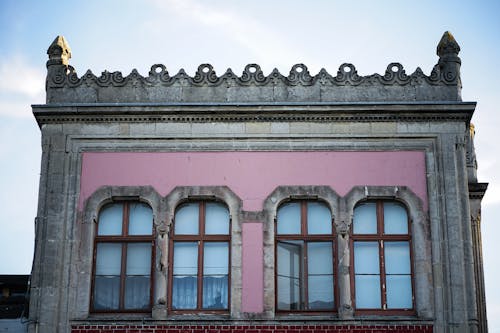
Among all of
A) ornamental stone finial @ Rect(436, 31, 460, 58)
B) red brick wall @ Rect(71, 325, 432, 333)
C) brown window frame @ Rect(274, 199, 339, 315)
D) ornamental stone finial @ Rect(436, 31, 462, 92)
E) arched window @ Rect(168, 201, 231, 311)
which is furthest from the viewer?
ornamental stone finial @ Rect(436, 31, 460, 58)

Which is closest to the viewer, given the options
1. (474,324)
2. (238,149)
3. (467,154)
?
(474,324)

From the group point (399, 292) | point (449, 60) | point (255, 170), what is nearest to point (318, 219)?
point (255, 170)

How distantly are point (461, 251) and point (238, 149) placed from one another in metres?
5.49

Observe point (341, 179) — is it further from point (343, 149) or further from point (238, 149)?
point (238, 149)

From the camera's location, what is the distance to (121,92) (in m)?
24.0

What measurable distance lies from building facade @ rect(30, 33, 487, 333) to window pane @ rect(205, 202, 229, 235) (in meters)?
0.03

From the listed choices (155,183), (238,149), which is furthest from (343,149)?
(155,183)

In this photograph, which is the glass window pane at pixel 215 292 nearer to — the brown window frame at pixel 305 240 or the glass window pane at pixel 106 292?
Result: the brown window frame at pixel 305 240

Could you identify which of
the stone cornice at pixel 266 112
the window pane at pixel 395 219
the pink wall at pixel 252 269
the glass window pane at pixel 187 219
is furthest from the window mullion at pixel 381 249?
the glass window pane at pixel 187 219

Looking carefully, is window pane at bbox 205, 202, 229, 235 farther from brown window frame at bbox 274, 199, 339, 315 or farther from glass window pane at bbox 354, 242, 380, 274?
glass window pane at bbox 354, 242, 380, 274

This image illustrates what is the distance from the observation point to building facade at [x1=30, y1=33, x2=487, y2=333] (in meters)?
22.3

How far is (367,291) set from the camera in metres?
22.5

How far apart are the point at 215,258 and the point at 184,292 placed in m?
1.03

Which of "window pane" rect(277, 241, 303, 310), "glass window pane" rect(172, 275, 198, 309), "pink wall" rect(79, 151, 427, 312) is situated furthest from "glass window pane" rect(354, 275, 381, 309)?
"glass window pane" rect(172, 275, 198, 309)
